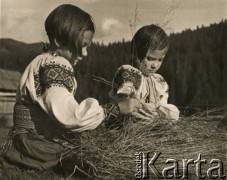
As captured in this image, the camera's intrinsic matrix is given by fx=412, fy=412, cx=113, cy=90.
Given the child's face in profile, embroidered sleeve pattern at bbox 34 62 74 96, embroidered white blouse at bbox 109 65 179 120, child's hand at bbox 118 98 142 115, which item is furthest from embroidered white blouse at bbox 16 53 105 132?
the child's face in profile

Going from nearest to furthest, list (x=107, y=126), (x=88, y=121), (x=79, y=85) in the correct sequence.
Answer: (x=88, y=121), (x=107, y=126), (x=79, y=85)

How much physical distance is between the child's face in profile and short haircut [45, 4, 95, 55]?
1.01ft

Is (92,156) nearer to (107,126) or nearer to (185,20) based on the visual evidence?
(107,126)

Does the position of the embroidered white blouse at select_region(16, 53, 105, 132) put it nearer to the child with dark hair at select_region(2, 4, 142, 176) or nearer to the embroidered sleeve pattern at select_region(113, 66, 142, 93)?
the child with dark hair at select_region(2, 4, 142, 176)

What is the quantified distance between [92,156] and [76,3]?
0.66 meters

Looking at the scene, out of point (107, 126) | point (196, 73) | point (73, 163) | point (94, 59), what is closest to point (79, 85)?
point (94, 59)

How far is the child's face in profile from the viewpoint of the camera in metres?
1.68

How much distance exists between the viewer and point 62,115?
1364 millimetres

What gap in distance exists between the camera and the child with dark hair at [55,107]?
53.5 inches

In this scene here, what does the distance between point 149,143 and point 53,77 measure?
17.3 inches

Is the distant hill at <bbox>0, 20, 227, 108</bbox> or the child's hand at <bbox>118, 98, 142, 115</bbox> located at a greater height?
the distant hill at <bbox>0, 20, 227, 108</bbox>

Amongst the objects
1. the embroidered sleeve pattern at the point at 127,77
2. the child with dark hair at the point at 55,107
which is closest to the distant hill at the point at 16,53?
the child with dark hair at the point at 55,107

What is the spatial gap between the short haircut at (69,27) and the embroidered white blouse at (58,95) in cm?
7

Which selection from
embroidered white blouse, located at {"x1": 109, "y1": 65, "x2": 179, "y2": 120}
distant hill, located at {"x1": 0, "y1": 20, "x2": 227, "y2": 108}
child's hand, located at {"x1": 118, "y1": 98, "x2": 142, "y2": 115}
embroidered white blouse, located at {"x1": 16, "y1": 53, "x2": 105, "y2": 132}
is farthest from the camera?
distant hill, located at {"x1": 0, "y1": 20, "x2": 227, "y2": 108}
